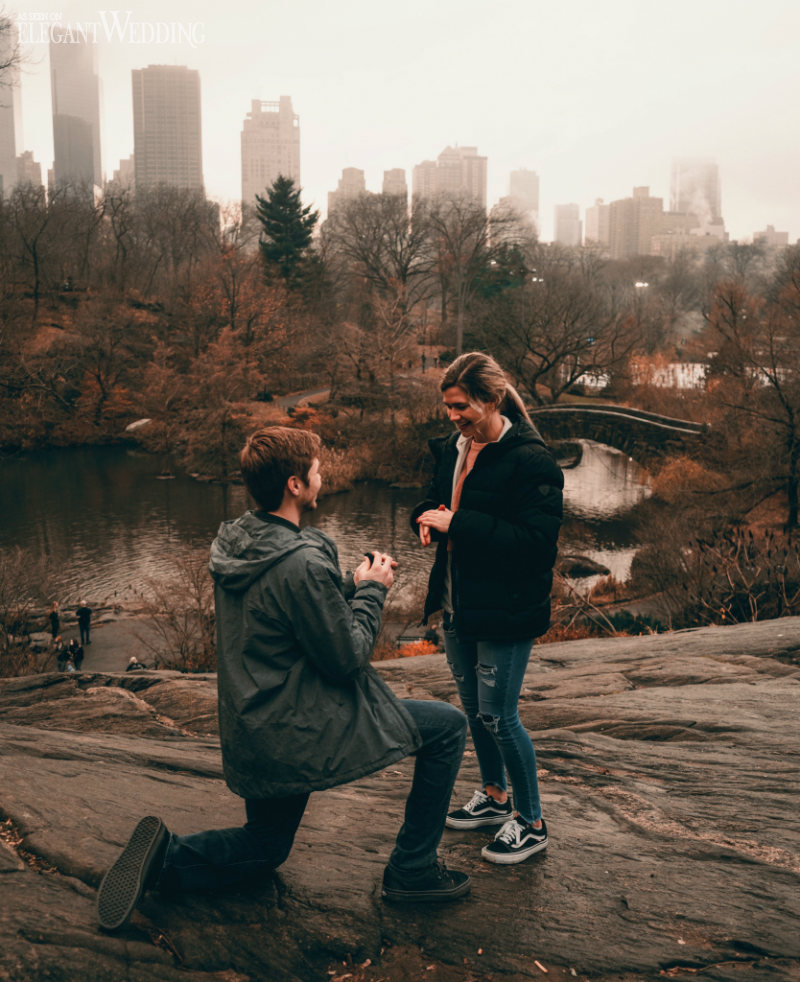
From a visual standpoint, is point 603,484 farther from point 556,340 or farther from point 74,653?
point 74,653

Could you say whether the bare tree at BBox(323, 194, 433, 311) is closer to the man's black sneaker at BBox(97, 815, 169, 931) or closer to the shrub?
the shrub

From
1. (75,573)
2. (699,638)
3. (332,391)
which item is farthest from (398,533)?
(699,638)

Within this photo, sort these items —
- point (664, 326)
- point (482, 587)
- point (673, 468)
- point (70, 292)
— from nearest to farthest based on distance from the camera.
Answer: point (482, 587) < point (673, 468) < point (70, 292) < point (664, 326)

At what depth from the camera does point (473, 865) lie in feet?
10.4

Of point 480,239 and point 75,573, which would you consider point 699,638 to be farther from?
point 480,239

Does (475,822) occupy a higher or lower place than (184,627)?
higher

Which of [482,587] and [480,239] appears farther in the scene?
[480,239]

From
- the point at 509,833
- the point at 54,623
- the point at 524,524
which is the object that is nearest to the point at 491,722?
the point at 509,833

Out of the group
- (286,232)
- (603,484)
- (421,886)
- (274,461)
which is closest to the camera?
(274,461)

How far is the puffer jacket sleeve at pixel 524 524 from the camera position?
10.2 feet

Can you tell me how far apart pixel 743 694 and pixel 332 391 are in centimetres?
3486

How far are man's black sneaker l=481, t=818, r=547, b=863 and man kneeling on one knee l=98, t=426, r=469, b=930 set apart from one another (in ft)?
2.45

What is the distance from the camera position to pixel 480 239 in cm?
5241

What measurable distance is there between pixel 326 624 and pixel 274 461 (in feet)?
1.67
